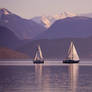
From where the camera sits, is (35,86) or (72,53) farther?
(72,53)

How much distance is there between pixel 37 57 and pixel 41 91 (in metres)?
116

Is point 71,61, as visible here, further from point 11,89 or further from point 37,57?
point 11,89

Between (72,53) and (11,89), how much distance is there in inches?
4061

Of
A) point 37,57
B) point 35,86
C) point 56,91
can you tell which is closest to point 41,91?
point 56,91

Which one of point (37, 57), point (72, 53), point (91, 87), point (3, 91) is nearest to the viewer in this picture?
point (3, 91)

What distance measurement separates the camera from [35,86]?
203 feet

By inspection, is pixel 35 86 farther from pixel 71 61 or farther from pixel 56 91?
pixel 71 61

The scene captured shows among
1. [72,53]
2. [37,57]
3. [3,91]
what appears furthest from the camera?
[37,57]

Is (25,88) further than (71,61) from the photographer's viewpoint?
No

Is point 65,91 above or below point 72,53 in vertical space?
below

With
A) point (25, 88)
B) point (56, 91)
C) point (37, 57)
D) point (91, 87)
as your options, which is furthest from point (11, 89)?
point (37, 57)

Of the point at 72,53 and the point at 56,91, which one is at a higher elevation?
the point at 72,53

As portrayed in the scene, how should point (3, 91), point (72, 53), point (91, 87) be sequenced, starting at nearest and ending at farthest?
point (3, 91) < point (91, 87) < point (72, 53)

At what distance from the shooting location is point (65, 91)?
55.1 metres
